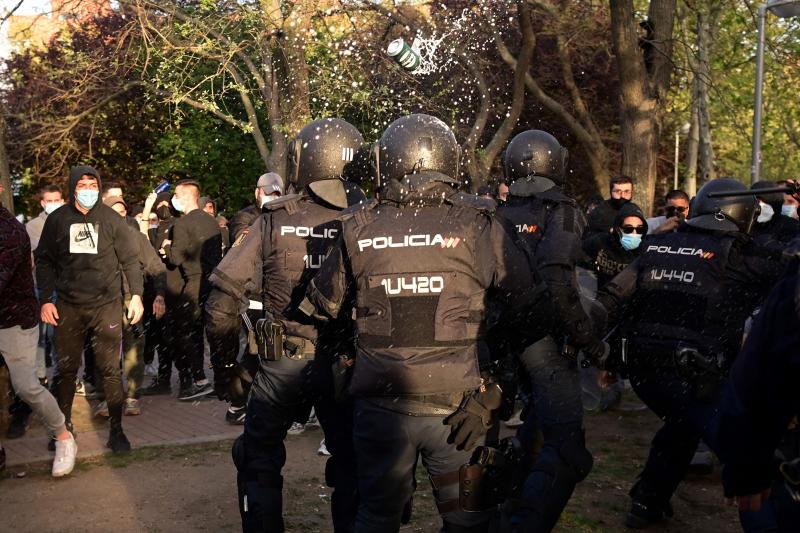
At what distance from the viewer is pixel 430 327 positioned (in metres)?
3.75

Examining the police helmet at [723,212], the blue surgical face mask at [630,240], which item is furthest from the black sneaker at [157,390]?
the police helmet at [723,212]

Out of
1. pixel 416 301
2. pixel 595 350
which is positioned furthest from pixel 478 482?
pixel 595 350

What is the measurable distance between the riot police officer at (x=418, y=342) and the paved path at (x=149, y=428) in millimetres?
4070

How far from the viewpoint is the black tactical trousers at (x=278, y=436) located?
469 cm

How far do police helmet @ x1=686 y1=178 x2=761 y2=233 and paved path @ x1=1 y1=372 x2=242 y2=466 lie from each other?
13.8ft

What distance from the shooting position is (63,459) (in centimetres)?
652

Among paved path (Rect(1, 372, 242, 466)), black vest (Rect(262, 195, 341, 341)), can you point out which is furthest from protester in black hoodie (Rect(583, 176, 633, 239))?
black vest (Rect(262, 195, 341, 341))

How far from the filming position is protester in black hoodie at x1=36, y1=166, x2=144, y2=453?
23.5 feet

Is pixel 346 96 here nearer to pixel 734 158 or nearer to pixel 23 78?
pixel 23 78

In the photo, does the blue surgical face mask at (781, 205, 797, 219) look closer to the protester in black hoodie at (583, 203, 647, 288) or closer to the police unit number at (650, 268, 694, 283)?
the protester in black hoodie at (583, 203, 647, 288)

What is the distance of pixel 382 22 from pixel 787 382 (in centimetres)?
1585

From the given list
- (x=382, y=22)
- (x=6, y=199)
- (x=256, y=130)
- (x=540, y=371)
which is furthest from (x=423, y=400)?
(x=382, y=22)

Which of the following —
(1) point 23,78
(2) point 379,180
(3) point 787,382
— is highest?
(1) point 23,78

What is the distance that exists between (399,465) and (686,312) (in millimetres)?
2248
